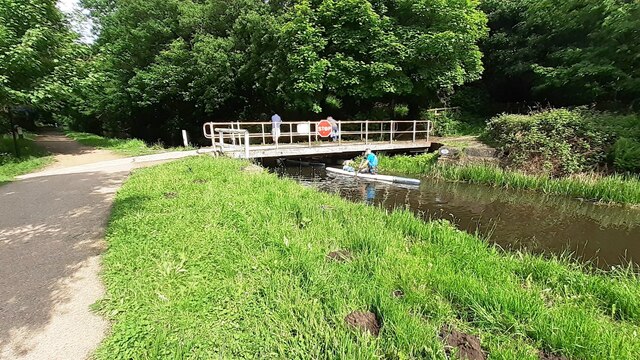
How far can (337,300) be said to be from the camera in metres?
3.22

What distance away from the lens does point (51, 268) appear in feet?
12.8

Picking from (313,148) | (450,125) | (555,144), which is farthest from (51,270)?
(450,125)

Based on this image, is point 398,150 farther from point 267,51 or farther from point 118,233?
point 118,233

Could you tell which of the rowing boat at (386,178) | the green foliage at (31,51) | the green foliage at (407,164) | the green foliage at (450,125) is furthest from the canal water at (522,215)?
the green foliage at (31,51)

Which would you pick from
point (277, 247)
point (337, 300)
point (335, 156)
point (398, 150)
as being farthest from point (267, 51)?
point (337, 300)

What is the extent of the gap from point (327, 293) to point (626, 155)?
38.3 ft

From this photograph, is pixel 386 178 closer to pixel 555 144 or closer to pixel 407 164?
pixel 407 164

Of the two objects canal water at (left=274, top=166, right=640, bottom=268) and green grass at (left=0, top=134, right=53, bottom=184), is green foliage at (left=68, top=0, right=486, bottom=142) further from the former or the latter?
canal water at (left=274, top=166, right=640, bottom=268)

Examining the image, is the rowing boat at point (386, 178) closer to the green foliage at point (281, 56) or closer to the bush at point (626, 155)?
the green foliage at point (281, 56)

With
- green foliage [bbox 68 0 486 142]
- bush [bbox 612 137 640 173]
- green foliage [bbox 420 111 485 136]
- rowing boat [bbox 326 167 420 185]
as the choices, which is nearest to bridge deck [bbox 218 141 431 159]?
rowing boat [bbox 326 167 420 185]

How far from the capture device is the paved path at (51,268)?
9.10ft

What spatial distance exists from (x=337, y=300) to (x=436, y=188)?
926 cm

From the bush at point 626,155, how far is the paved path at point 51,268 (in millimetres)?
13565

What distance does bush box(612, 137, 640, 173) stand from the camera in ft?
32.2
